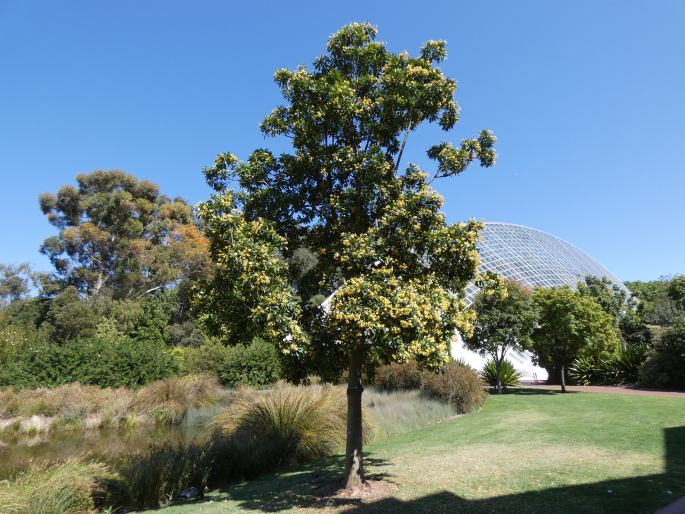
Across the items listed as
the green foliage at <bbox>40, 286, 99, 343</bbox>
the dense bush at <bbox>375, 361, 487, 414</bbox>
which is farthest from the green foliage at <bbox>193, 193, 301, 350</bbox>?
the green foliage at <bbox>40, 286, 99, 343</bbox>

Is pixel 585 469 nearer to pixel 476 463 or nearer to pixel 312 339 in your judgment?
pixel 476 463

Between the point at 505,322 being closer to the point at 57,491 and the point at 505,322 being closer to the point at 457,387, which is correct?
the point at 457,387

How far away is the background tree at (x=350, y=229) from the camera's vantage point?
18.3ft

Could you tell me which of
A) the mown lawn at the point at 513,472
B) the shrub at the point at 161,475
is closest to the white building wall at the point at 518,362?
the mown lawn at the point at 513,472

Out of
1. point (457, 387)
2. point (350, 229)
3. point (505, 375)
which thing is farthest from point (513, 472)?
point (505, 375)

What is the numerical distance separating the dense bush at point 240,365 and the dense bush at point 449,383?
341 inches

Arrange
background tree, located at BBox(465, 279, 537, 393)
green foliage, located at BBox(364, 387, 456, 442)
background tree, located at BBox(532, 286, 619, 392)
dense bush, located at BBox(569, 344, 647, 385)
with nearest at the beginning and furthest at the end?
green foliage, located at BBox(364, 387, 456, 442) < background tree, located at BBox(532, 286, 619, 392) < background tree, located at BBox(465, 279, 537, 393) < dense bush, located at BBox(569, 344, 647, 385)

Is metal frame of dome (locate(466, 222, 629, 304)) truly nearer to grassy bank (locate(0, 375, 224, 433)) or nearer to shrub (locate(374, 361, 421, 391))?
shrub (locate(374, 361, 421, 391))

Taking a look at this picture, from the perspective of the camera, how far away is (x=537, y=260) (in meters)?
49.1

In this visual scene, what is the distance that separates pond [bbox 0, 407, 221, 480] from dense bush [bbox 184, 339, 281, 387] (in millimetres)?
7502

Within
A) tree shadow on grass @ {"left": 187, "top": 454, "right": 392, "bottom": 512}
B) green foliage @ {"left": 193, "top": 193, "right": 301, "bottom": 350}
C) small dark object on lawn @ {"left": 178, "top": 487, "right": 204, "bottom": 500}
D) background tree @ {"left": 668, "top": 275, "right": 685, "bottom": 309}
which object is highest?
background tree @ {"left": 668, "top": 275, "right": 685, "bottom": 309}

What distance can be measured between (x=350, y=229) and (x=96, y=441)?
11925 millimetres

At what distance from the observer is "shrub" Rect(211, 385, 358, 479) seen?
9.51 meters

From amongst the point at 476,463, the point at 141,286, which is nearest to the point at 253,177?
the point at 476,463
